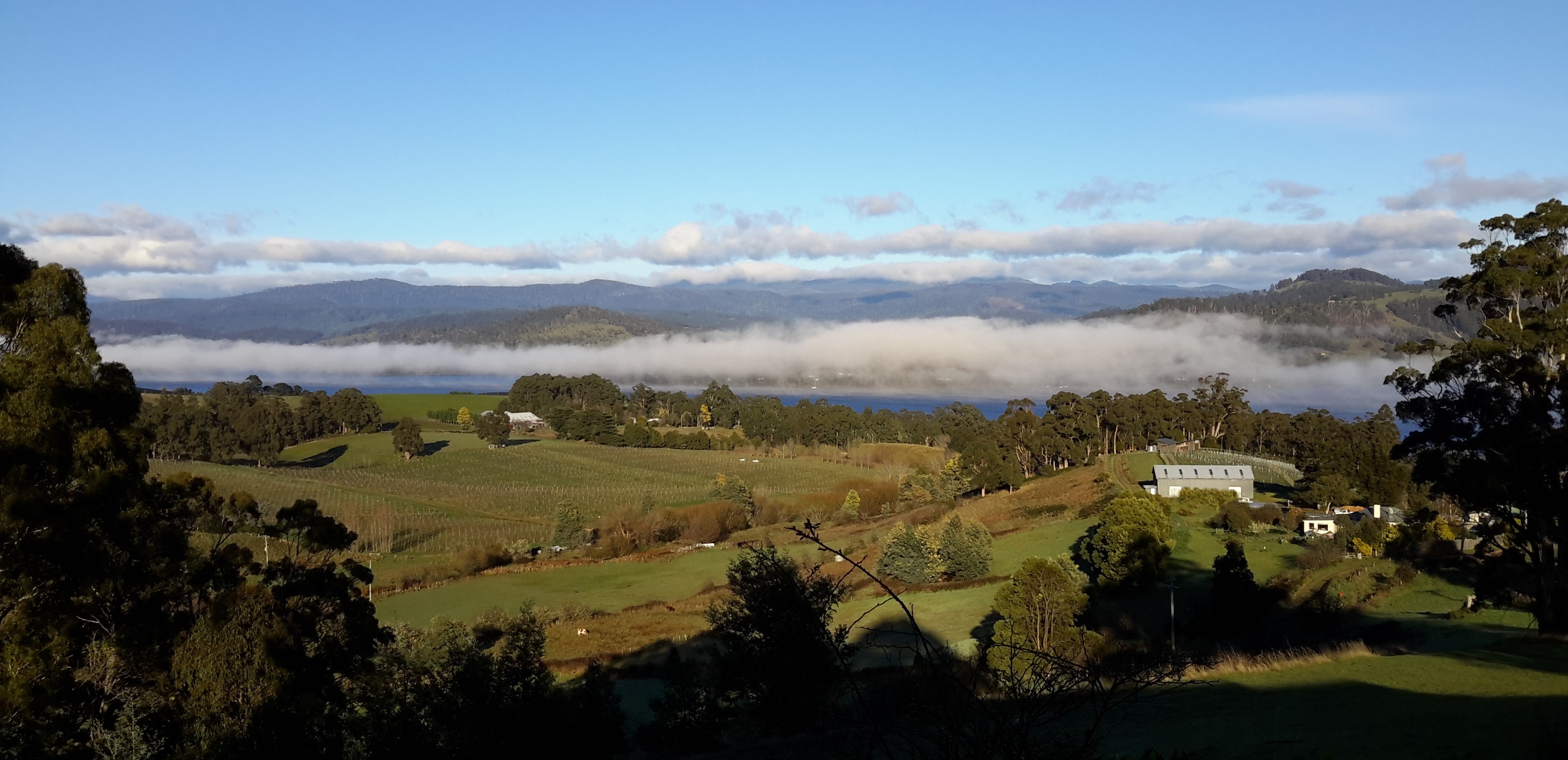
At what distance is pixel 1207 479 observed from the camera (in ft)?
183

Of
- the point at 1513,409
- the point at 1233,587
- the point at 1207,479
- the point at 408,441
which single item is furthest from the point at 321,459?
the point at 1513,409

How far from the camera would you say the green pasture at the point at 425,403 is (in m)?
131

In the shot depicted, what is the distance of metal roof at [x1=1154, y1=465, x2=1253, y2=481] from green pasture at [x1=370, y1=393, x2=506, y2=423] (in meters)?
95.4

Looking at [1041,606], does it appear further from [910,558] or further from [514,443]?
[514,443]

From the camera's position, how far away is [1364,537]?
34469 mm

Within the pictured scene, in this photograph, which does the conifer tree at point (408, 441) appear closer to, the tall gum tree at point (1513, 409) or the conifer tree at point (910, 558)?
the conifer tree at point (910, 558)

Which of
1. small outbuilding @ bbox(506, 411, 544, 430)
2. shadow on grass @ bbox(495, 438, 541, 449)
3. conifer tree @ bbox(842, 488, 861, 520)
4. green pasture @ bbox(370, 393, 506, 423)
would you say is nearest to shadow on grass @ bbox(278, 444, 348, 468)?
shadow on grass @ bbox(495, 438, 541, 449)

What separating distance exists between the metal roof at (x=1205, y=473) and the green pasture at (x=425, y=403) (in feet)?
313

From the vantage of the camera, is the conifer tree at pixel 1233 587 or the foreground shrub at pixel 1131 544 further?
the foreground shrub at pixel 1131 544

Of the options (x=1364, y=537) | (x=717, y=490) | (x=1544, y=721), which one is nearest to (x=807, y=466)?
(x=717, y=490)

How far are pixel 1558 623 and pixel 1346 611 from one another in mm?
9309

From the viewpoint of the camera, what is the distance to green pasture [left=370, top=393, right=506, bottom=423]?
131 metres

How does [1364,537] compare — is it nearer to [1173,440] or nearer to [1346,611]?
[1346,611]

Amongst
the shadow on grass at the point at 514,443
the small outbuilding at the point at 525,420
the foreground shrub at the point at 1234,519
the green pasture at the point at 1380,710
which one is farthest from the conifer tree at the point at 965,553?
the small outbuilding at the point at 525,420
